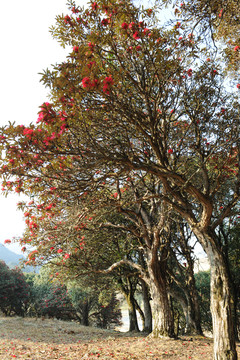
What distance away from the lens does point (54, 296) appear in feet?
83.0

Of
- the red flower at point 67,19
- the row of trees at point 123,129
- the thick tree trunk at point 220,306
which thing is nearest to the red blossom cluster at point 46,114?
the row of trees at point 123,129

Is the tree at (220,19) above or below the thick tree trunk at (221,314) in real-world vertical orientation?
above

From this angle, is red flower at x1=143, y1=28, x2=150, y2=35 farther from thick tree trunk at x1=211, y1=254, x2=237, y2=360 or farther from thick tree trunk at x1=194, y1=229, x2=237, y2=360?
thick tree trunk at x1=211, y1=254, x2=237, y2=360

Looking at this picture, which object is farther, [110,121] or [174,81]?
[174,81]

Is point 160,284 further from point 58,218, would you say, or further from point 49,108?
point 49,108

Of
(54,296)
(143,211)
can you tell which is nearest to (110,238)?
(143,211)

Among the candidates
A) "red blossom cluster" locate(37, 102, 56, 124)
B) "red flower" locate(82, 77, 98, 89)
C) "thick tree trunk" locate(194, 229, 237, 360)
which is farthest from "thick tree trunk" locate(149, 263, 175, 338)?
"red flower" locate(82, 77, 98, 89)

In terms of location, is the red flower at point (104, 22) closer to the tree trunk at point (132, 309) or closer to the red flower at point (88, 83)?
the red flower at point (88, 83)

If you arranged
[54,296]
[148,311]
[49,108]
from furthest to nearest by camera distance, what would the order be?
1. [54,296]
2. [148,311]
3. [49,108]

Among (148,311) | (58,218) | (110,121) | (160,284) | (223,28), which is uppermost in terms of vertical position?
(223,28)

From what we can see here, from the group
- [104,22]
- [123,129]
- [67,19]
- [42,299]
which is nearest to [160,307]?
[123,129]

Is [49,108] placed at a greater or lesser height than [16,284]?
greater

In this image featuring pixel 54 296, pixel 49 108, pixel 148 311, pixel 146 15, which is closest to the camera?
pixel 49 108

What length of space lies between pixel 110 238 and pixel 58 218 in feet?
13.8
